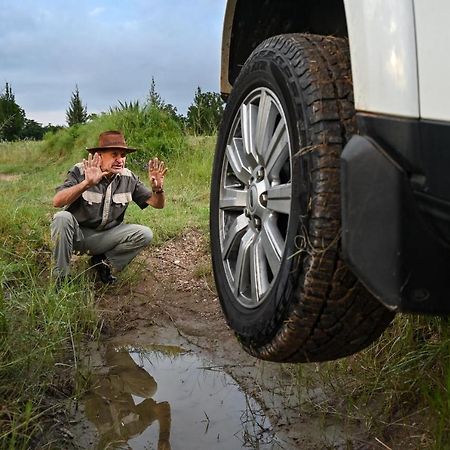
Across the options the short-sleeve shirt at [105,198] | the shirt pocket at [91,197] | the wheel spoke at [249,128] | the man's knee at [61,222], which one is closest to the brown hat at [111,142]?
the short-sleeve shirt at [105,198]

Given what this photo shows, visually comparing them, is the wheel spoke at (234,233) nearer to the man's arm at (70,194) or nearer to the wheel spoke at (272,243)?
the wheel spoke at (272,243)

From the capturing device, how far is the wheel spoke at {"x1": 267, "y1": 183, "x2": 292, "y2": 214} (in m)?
1.71

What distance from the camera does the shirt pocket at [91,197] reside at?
4074 millimetres

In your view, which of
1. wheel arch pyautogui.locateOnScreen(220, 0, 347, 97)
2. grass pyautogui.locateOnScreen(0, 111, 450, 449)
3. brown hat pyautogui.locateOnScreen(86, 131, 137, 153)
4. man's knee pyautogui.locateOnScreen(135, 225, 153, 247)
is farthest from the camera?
man's knee pyautogui.locateOnScreen(135, 225, 153, 247)

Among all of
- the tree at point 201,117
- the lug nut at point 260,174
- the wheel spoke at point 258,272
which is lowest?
the wheel spoke at point 258,272

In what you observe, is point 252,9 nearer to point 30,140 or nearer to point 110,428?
point 110,428

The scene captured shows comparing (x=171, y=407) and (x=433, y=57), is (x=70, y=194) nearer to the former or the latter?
(x=171, y=407)

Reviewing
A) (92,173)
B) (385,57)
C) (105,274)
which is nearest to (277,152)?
(385,57)

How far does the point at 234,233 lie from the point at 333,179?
625mm

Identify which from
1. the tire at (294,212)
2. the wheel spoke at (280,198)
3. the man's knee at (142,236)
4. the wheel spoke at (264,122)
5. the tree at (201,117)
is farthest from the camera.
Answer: the tree at (201,117)

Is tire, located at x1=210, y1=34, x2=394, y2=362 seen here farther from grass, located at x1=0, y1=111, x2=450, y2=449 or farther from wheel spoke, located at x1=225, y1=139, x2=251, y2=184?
A: grass, located at x1=0, y1=111, x2=450, y2=449

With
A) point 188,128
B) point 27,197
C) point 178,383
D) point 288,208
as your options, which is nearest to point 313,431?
point 178,383

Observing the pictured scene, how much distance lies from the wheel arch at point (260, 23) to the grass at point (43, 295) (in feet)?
3.95

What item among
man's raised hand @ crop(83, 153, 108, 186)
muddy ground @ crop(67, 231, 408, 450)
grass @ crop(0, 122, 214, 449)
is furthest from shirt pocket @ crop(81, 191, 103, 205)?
muddy ground @ crop(67, 231, 408, 450)
